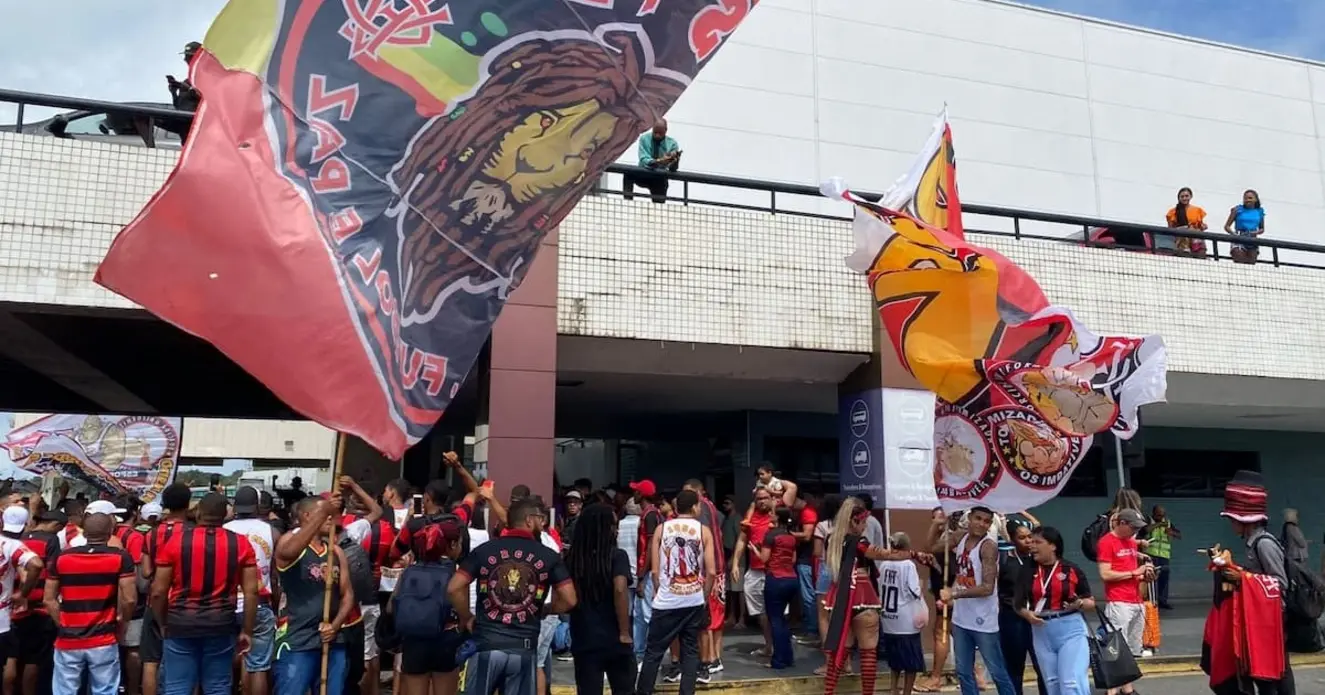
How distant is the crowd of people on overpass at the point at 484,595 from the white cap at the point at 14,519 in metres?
0.03

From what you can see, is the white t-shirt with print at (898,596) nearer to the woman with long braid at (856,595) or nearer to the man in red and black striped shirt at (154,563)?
the woman with long braid at (856,595)

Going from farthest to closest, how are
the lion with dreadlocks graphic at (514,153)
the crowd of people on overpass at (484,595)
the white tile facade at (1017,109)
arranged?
the white tile facade at (1017,109) < the crowd of people on overpass at (484,595) < the lion with dreadlocks graphic at (514,153)

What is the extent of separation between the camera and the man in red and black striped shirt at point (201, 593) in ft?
20.1

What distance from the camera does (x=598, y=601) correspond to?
6219 mm

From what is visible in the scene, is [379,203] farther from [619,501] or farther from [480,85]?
[619,501]

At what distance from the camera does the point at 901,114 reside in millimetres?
15695

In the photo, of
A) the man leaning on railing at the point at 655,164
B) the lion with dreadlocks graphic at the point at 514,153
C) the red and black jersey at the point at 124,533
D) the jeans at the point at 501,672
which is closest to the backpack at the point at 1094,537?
the man leaning on railing at the point at 655,164

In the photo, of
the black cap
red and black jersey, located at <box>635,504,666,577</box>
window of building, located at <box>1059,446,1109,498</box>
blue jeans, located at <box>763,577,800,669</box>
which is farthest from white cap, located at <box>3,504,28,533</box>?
window of building, located at <box>1059,446,1109,498</box>

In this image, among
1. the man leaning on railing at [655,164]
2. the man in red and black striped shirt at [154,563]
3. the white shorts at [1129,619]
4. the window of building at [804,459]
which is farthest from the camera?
the window of building at [804,459]

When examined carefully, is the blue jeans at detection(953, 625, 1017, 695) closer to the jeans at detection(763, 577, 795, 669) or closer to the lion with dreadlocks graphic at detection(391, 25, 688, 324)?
the jeans at detection(763, 577, 795, 669)

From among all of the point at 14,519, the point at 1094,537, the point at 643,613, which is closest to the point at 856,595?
the point at 643,613

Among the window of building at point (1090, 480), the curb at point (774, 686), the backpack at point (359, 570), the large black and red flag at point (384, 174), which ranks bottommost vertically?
the curb at point (774, 686)

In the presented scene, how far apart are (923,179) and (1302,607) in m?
4.56

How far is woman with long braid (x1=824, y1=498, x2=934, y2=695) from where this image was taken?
8008 mm
